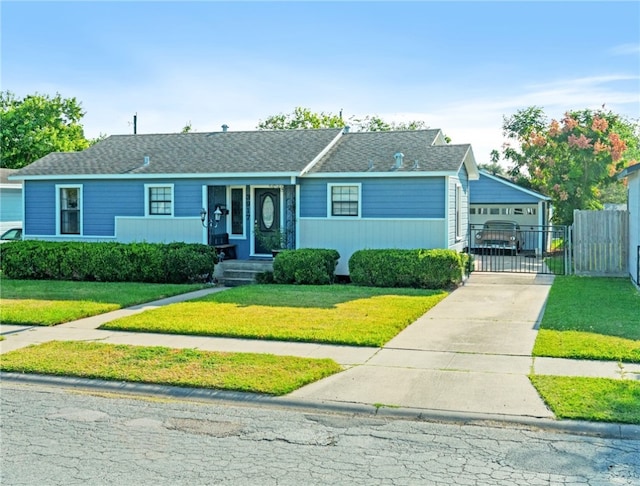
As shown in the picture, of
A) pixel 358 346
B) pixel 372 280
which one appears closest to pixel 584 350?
pixel 358 346

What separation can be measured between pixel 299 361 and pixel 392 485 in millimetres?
3925

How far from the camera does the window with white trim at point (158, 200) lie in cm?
2084

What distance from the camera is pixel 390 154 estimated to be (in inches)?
A: 781

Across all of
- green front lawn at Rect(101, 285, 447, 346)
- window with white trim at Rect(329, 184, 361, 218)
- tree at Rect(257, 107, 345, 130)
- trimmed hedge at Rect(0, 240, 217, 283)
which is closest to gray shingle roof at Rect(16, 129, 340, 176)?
window with white trim at Rect(329, 184, 361, 218)

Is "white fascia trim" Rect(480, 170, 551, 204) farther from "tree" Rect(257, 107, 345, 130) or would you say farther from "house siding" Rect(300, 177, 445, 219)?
"tree" Rect(257, 107, 345, 130)

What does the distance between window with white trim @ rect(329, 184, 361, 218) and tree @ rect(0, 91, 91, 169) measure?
26.7 metres

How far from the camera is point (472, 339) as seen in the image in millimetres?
10820

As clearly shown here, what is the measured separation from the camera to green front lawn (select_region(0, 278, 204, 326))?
→ 1275 cm

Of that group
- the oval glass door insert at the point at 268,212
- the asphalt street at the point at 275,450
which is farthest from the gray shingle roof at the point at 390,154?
the asphalt street at the point at 275,450

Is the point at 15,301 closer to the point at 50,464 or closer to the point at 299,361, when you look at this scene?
the point at 299,361

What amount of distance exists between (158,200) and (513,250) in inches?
542

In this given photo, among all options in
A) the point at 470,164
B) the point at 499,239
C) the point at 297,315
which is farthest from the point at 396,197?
the point at 499,239

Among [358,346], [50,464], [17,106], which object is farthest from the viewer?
[17,106]

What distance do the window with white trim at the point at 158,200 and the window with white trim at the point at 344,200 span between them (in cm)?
492
